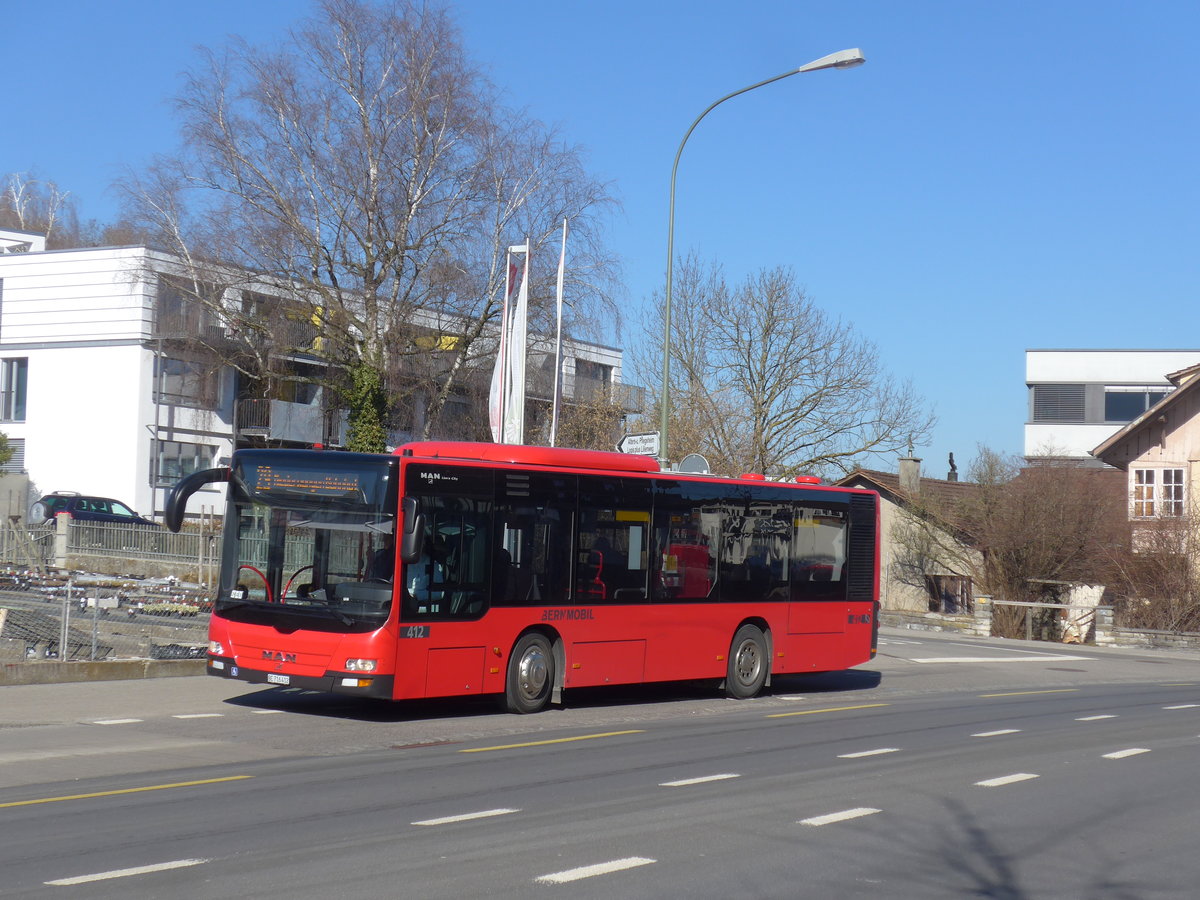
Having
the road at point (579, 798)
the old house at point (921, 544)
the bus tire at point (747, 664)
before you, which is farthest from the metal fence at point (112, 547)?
the old house at point (921, 544)

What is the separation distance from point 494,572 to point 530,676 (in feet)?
4.30

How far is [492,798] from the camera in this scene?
9781mm

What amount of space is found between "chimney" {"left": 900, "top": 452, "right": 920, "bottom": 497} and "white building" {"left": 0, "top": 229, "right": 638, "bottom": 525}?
10.9 m

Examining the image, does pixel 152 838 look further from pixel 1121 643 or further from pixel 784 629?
pixel 1121 643

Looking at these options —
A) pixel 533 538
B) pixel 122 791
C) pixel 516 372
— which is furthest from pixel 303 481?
pixel 516 372

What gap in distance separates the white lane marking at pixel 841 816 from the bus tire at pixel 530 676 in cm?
586

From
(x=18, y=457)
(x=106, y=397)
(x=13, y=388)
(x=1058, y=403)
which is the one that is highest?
(x=1058, y=403)

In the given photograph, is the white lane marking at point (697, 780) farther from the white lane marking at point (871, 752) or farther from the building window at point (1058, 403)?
the building window at point (1058, 403)

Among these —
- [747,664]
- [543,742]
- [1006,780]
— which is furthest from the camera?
[747,664]

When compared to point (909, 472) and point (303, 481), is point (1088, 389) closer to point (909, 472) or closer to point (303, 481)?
point (909, 472)

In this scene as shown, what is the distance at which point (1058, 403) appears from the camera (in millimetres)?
77500

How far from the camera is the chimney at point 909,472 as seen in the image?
45.7 m

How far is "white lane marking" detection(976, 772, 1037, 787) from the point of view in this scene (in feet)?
36.5

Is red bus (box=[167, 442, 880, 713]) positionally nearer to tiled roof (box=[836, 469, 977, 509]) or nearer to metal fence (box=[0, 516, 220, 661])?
metal fence (box=[0, 516, 220, 661])
